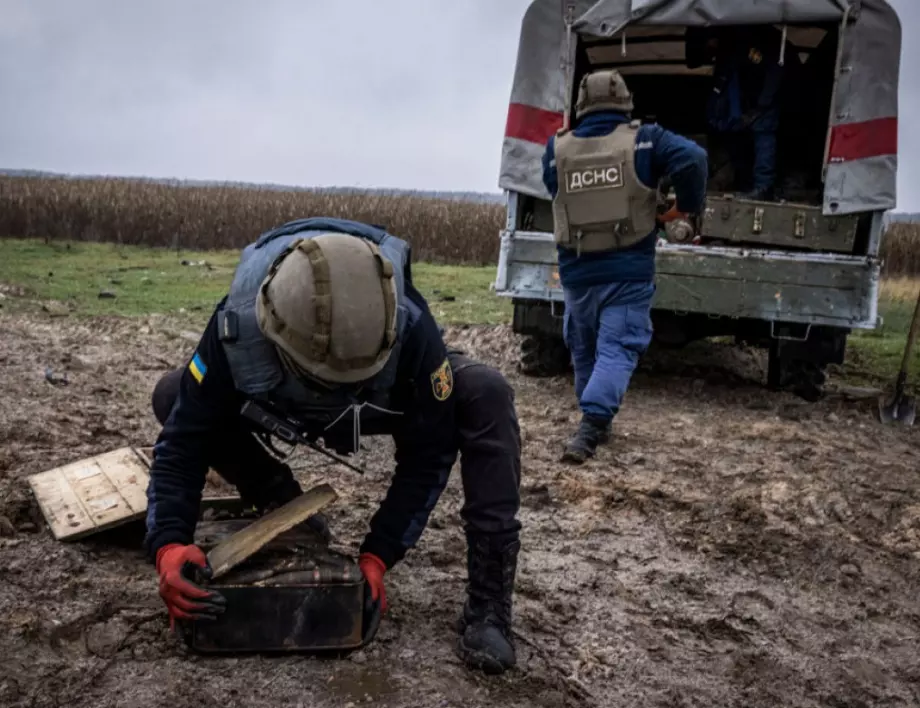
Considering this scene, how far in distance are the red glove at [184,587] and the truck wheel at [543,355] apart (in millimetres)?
4410

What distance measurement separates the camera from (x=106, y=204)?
19172mm

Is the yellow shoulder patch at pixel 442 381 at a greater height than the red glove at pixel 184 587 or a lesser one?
greater

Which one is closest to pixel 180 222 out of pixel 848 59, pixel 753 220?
pixel 753 220

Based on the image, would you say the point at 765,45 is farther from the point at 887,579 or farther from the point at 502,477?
the point at 502,477

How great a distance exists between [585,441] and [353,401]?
235cm

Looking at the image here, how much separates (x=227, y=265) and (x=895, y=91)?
10.3 metres

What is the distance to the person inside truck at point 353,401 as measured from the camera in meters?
2.20

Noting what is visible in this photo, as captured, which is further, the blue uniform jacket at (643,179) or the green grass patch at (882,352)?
the green grass patch at (882,352)

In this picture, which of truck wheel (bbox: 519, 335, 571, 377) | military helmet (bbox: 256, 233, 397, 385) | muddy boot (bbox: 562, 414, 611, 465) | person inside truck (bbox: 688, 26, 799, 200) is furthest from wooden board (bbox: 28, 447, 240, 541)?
person inside truck (bbox: 688, 26, 799, 200)

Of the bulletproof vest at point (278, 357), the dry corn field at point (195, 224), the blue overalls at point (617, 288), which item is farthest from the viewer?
the dry corn field at point (195, 224)

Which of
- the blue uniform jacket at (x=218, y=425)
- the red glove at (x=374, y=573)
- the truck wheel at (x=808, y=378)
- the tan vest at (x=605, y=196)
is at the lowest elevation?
the red glove at (x=374, y=573)

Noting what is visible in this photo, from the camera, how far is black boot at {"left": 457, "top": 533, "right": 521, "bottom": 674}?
257 cm

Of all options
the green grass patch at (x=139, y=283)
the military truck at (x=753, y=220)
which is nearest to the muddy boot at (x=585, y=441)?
the military truck at (x=753, y=220)

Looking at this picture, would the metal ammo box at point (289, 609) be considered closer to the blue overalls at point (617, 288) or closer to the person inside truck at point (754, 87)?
the blue overalls at point (617, 288)
